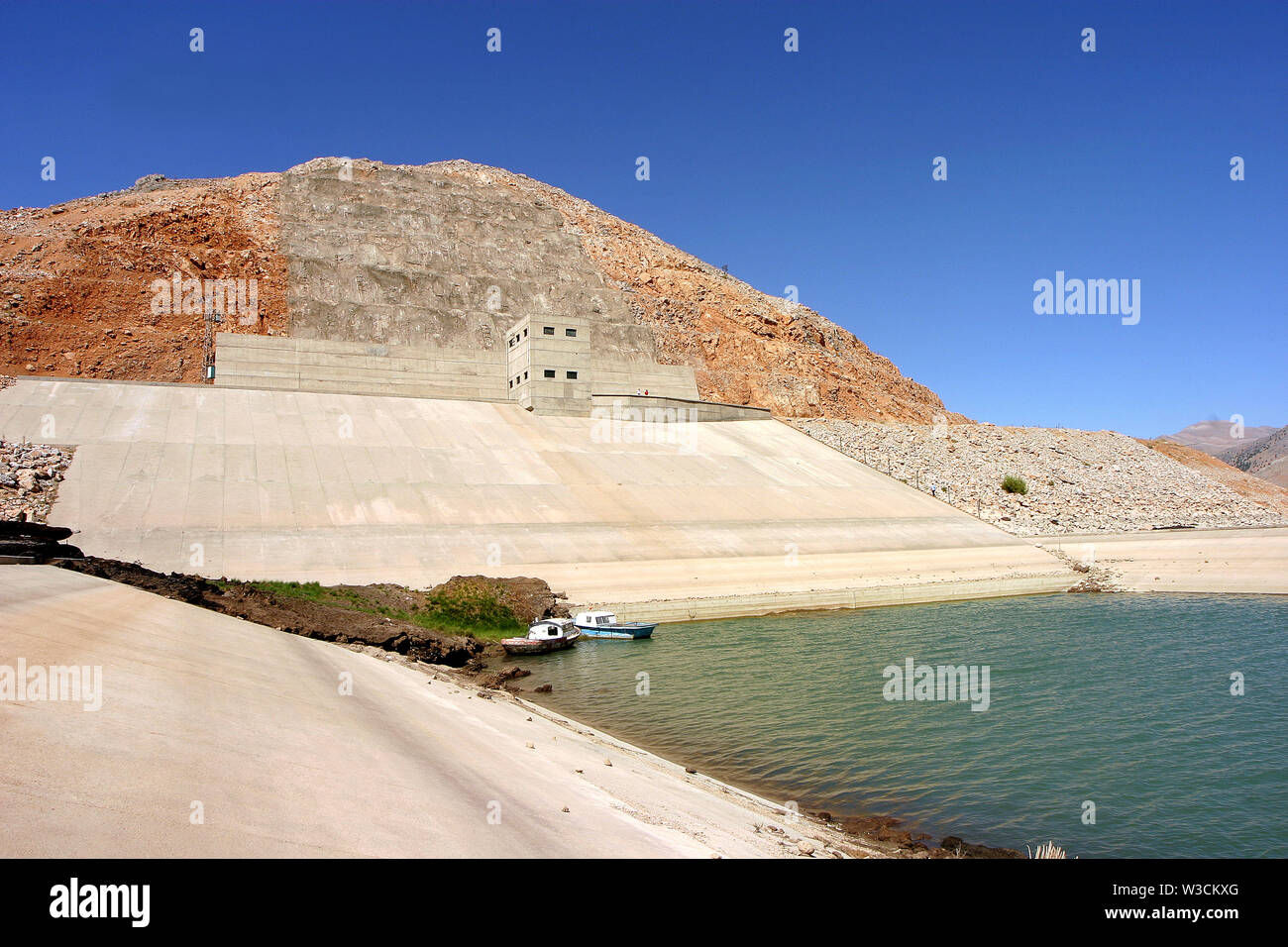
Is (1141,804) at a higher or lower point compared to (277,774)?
lower

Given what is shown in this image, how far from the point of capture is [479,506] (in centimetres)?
4219

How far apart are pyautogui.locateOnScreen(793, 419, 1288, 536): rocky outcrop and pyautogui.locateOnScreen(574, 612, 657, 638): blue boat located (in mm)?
32941

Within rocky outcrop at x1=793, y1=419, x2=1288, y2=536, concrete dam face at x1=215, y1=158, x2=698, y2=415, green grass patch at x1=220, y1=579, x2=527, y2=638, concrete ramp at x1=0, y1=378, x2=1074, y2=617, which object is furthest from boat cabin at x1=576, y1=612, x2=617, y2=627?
rocky outcrop at x1=793, y1=419, x2=1288, y2=536

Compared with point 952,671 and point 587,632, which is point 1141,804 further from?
point 587,632

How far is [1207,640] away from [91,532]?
42.3m

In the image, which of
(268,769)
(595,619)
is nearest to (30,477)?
(595,619)

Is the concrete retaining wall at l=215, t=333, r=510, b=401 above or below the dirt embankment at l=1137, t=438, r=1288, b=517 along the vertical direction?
above

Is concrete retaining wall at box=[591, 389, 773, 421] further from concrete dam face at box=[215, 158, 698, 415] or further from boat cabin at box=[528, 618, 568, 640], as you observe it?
boat cabin at box=[528, 618, 568, 640]

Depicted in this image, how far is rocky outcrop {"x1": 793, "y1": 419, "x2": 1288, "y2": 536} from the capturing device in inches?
2152

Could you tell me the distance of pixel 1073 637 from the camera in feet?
84.5

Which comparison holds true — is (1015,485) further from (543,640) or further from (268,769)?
(268,769)

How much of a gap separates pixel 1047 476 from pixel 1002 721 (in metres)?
51.7

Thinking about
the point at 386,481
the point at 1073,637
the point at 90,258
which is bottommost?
the point at 1073,637
